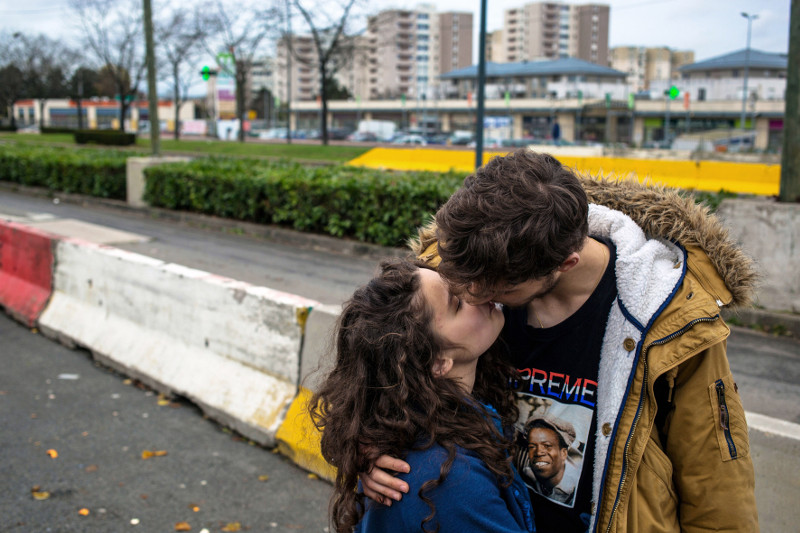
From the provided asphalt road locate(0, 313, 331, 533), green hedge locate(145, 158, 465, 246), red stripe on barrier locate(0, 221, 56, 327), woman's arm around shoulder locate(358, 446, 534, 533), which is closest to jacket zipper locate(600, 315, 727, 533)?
woman's arm around shoulder locate(358, 446, 534, 533)

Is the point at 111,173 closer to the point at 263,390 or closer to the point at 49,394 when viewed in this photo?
the point at 49,394

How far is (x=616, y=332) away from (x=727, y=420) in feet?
1.05

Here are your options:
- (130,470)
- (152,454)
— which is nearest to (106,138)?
(152,454)

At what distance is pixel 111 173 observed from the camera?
60.4 ft

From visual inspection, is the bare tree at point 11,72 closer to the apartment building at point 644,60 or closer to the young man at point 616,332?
the young man at point 616,332

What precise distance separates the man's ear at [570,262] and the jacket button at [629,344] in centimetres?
23

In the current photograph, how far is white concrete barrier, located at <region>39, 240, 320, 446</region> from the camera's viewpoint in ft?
14.9

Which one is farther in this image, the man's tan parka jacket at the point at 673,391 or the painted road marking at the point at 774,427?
A: the painted road marking at the point at 774,427

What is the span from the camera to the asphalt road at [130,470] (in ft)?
11.9

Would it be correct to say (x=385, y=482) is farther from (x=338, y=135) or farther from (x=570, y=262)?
(x=338, y=135)

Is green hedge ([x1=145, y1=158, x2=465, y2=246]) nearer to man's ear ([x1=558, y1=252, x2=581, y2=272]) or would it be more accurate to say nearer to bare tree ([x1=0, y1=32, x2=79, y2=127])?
man's ear ([x1=558, y1=252, x2=581, y2=272])

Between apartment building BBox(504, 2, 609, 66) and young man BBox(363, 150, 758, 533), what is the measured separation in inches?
6352

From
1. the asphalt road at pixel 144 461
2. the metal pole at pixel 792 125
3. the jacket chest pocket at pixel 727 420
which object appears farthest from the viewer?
the metal pole at pixel 792 125

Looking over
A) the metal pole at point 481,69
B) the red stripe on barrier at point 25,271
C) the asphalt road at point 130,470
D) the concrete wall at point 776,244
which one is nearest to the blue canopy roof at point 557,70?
the metal pole at point 481,69
